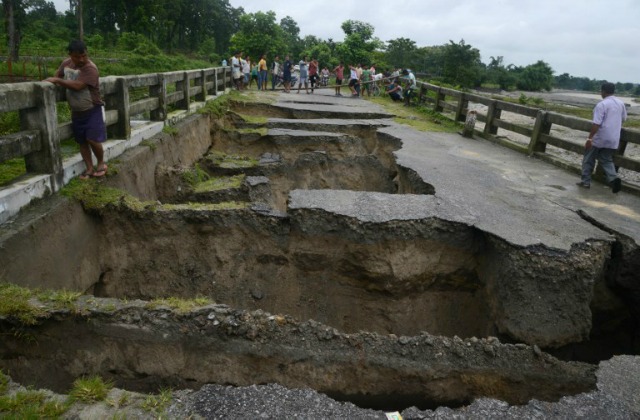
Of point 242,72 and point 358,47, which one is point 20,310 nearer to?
point 242,72

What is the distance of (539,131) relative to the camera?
9844mm

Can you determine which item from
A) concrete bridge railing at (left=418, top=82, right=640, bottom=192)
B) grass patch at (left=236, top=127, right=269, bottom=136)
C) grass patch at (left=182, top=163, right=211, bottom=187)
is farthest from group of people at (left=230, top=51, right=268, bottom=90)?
grass patch at (left=182, top=163, right=211, bottom=187)

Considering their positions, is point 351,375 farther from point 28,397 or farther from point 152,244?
point 152,244

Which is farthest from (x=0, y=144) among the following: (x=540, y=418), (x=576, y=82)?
(x=576, y=82)

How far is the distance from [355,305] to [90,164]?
3926mm

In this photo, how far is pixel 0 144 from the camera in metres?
4.21

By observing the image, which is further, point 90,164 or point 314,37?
point 314,37

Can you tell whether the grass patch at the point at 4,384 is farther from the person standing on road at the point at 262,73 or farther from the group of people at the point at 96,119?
the person standing on road at the point at 262,73

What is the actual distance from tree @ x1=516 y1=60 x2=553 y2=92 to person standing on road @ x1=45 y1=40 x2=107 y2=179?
229 ft

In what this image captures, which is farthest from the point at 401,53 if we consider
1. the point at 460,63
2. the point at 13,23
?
the point at 13,23

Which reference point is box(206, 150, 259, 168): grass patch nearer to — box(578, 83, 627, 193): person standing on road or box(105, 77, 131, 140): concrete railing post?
box(105, 77, 131, 140): concrete railing post

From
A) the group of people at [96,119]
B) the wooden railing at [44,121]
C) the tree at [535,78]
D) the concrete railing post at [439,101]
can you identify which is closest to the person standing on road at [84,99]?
the group of people at [96,119]

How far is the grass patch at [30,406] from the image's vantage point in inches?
99.4

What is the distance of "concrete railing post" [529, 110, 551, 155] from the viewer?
9781mm
